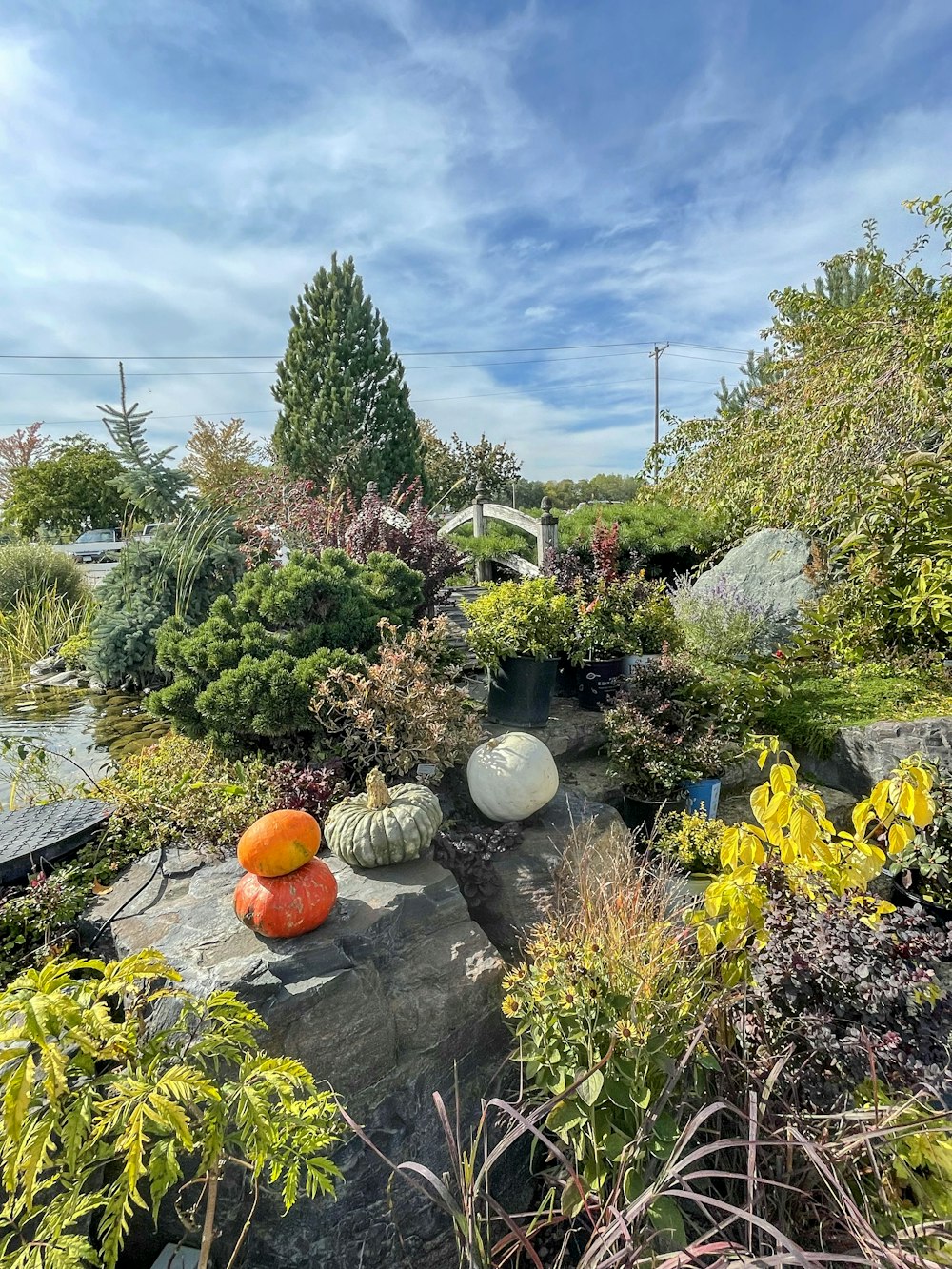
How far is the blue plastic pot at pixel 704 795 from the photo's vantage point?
392cm

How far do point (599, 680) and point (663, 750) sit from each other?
917 millimetres

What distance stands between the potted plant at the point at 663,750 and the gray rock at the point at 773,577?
2808mm

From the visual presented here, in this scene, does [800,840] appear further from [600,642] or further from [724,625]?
[724,625]

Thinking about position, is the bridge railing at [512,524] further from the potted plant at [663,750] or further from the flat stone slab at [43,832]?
the flat stone slab at [43,832]

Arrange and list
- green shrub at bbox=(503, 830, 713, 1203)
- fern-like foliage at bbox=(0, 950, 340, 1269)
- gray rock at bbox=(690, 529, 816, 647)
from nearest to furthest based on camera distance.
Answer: fern-like foliage at bbox=(0, 950, 340, 1269)
green shrub at bbox=(503, 830, 713, 1203)
gray rock at bbox=(690, 529, 816, 647)

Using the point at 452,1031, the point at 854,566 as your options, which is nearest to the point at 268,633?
the point at 452,1031

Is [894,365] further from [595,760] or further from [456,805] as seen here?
[456,805]

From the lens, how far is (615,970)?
1986 mm

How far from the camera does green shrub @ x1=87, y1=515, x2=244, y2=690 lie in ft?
19.2

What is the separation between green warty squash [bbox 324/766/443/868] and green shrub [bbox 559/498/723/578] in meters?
6.95

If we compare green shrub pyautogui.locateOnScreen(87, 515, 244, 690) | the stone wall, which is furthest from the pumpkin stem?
green shrub pyautogui.locateOnScreen(87, 515, 244, 690)

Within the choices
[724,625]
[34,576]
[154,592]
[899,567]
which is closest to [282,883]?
[154,592]

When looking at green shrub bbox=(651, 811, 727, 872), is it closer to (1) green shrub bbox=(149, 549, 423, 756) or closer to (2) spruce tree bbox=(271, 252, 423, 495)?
(1) green shrub bbox=(149, 549, 423, 756)

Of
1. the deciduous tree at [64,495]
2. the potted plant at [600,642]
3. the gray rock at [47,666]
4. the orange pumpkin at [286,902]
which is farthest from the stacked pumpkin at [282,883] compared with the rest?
the deciduous tree at [64,495]
